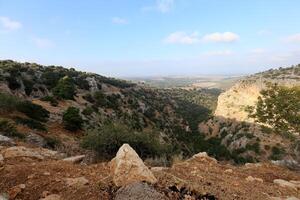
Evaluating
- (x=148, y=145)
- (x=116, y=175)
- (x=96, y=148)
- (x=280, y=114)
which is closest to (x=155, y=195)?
(x=116, y=175)

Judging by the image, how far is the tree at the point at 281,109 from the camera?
19.5 meters

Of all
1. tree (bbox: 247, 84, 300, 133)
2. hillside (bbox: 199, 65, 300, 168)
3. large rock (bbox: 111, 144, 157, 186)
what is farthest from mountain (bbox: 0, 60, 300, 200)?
hillside (bbox: 199, 65, 300, 168)

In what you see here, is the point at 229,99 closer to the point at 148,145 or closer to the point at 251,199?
the point at 148,145

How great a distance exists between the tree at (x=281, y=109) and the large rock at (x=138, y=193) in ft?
49.2

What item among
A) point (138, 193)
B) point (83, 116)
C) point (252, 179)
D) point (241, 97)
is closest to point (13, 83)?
point (83, 116)

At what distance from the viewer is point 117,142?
52.2ft

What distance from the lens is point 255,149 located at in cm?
5062

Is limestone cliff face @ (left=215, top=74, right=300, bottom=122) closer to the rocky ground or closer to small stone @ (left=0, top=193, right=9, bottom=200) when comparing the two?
the rocky ground

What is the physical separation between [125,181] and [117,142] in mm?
9213

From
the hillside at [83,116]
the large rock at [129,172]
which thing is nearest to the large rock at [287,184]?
the large rock at [129,172]

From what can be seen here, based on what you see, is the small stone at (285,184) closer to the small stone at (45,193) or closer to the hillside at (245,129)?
the small stone at (45,193)

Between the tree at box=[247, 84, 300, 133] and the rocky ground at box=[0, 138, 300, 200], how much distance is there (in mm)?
9926

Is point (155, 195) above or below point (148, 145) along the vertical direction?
above

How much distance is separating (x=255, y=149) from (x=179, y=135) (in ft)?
50.8
